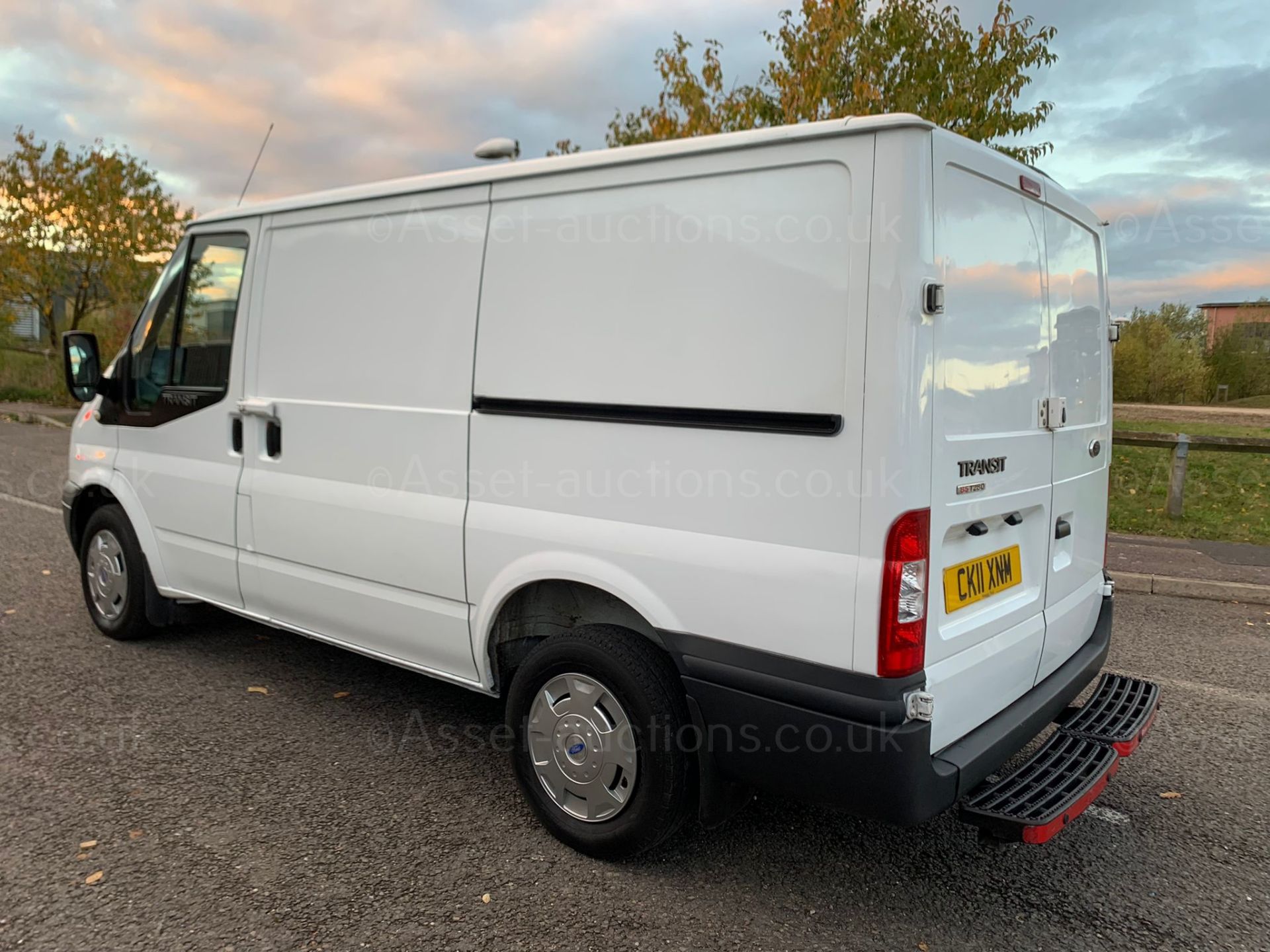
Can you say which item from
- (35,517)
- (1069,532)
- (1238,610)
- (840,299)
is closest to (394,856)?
(840,299)

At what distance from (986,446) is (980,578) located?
40 cm

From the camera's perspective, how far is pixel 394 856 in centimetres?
307

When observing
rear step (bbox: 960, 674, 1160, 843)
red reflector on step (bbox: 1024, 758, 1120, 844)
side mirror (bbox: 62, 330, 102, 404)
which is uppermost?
side mirror (bbox: 62, 330, 102, 404)

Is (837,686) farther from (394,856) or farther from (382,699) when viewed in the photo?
(382,699)

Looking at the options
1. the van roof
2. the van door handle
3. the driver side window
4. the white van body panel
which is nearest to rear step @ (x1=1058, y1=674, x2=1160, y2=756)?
the white van body panel

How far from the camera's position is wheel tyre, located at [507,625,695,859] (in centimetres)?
285

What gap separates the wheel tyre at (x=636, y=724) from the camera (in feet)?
9.34

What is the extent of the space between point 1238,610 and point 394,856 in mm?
6191

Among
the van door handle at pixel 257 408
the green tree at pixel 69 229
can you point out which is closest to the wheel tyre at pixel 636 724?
the van door handle at pixel 257 408

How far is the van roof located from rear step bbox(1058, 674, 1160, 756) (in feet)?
6.88

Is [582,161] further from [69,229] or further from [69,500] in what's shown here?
[69,229]

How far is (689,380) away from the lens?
2.77 meters

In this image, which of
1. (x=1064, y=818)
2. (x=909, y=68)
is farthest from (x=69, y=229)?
(x=1064, y=818)

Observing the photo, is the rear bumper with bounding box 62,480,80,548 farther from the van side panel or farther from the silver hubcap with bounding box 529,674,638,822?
the silver hubcap with bounding box 529,674,638,822
